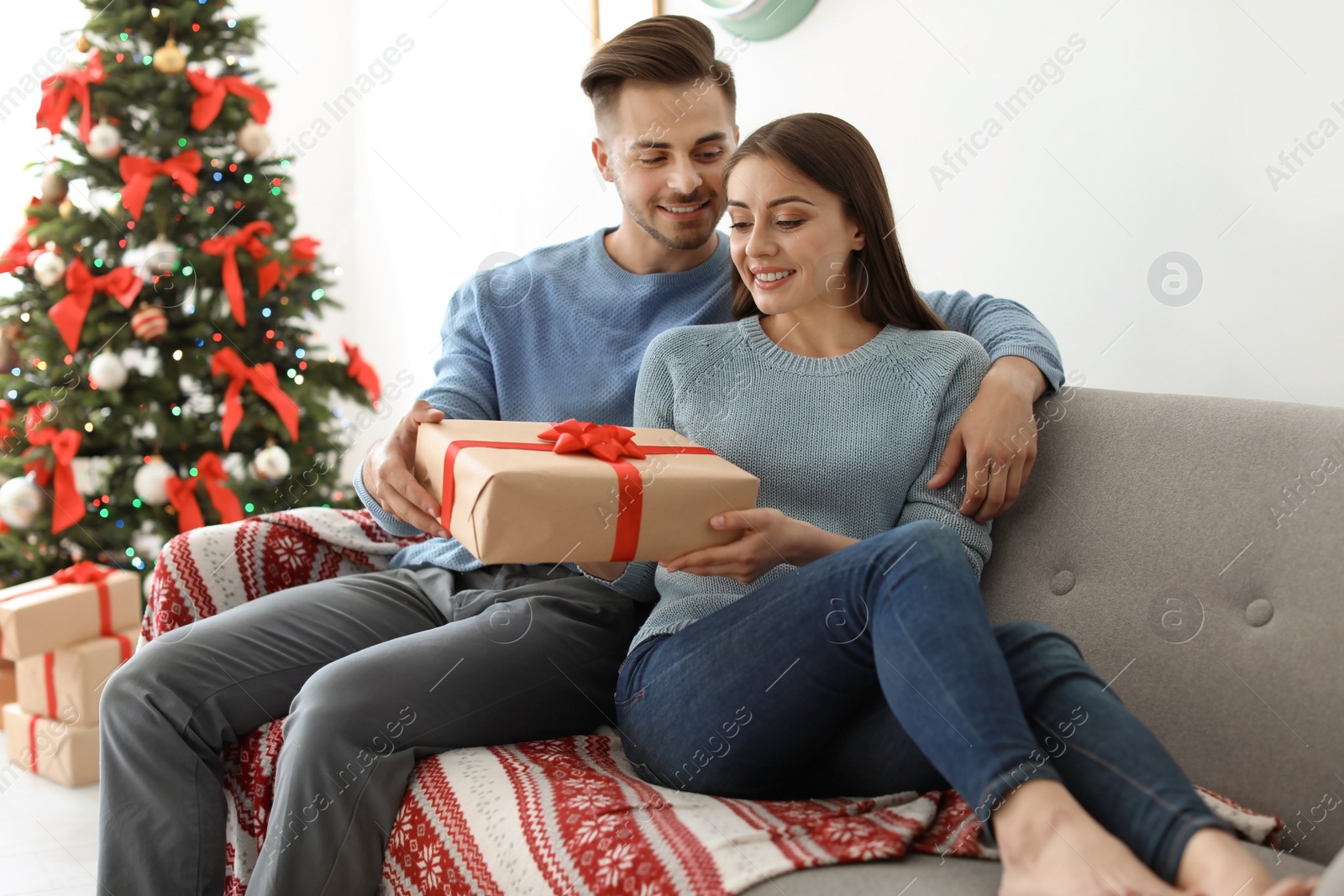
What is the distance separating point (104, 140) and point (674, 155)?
1.65 metres

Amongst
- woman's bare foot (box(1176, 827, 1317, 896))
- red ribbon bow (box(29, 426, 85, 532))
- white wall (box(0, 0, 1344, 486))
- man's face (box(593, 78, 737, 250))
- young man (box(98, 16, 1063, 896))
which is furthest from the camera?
red ribbon bow (box(29, 426, 85, 532))

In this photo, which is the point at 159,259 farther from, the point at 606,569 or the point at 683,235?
the point at 606,569

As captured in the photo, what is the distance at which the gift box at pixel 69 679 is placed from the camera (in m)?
2.30

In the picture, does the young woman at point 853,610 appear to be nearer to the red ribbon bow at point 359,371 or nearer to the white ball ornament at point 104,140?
the red ribbon bow at point 359,371

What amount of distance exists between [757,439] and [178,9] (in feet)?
7.03

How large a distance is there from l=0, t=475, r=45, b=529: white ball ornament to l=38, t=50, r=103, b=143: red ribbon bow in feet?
2.86

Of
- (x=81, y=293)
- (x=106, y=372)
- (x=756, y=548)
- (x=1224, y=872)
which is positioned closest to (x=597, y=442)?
(x=756, y=548)

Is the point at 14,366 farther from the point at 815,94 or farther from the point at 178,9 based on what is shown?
the point at 815,94

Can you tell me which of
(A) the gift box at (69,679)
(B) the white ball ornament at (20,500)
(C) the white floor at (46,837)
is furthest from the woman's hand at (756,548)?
(B) the white ball ornament at (20,500)

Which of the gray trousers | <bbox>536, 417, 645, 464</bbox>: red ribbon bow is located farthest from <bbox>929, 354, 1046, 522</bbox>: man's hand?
the gray trousers

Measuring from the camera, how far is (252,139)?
8.84 ft

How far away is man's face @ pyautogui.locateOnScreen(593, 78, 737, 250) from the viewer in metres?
1.71

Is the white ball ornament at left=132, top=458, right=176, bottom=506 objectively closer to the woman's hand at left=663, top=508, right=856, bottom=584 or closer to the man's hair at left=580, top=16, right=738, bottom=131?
the man's hair at left=580, top=16, right=738, bottom=131

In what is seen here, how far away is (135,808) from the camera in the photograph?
1.35 meters
